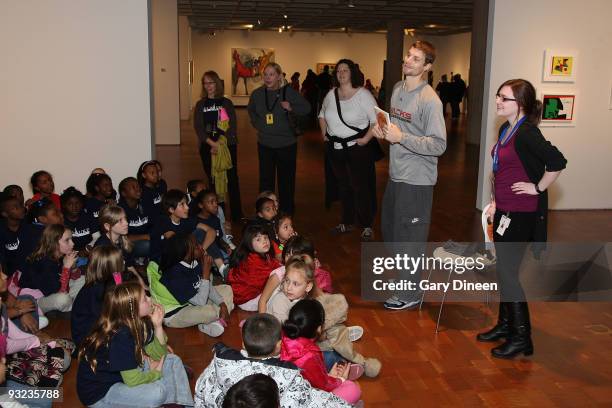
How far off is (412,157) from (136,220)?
2.71 metres

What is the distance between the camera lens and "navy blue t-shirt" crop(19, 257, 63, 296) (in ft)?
15.4

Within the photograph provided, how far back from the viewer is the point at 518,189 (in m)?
3.99

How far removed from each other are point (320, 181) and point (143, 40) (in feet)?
14.1

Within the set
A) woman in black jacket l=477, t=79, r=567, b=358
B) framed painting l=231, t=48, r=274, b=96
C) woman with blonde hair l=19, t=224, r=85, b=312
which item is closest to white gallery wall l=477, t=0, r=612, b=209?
woman in black jacket l=477, t=79, r=567, b=358

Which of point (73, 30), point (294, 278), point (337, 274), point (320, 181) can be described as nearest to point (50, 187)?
point (73, 30)

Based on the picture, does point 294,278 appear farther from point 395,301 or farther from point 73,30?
point 73,30

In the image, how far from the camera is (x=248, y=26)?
27188 millimetres

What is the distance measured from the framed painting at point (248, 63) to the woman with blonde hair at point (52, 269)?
82.6ft

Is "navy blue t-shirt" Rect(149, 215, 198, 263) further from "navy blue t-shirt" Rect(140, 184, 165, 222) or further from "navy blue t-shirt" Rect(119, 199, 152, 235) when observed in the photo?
"navy blue t-shirt" Rect(140, 184, 165, 222)

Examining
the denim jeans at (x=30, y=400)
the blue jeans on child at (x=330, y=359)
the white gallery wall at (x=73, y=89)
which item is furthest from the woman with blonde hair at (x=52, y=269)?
the white gallery wall at (x=73, y=89)

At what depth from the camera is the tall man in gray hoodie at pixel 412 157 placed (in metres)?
4.63

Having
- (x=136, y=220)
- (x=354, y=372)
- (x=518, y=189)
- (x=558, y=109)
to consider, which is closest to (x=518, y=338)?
(x=518, y=189)

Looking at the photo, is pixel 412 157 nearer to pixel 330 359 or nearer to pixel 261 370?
pixel 330 359

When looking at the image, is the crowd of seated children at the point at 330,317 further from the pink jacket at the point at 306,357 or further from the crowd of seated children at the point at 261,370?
the crowd of seated children at the point at 261,370
